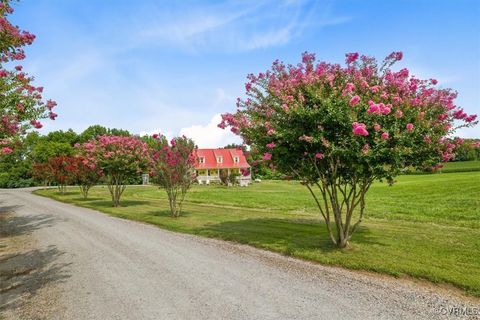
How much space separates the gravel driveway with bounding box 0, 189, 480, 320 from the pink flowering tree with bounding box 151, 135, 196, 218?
263 inches

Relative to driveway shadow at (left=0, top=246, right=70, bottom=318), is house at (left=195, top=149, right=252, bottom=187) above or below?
above

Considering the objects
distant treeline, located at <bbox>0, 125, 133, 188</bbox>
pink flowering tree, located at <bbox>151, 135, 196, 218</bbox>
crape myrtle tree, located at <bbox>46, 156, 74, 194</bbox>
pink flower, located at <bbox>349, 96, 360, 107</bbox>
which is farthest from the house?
pink flower, located at <bbox>349, 96, 360, 107</bbox>

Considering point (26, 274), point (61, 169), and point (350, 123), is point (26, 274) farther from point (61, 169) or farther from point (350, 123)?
point (61, 169)

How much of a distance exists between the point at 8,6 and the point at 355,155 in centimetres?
809

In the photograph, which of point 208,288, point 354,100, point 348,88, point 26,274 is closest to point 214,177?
point 26,274

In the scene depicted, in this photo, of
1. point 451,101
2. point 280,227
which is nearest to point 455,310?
point 451,101

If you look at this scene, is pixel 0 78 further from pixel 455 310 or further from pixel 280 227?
pixel 455 310

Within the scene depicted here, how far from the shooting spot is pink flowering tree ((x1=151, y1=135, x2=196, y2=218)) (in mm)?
16406

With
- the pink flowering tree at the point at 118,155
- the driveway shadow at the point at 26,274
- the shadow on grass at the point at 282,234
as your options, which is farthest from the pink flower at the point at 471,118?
the pink flowering tree at the point at 118,155

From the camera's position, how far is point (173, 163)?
16.3 metres

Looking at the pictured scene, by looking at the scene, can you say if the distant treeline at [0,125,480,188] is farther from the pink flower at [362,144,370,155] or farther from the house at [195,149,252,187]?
the pink flower at [362,144,370,155]

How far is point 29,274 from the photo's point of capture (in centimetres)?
768

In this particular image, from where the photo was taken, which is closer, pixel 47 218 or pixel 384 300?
pixel 384 300

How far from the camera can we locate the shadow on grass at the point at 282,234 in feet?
31.6
